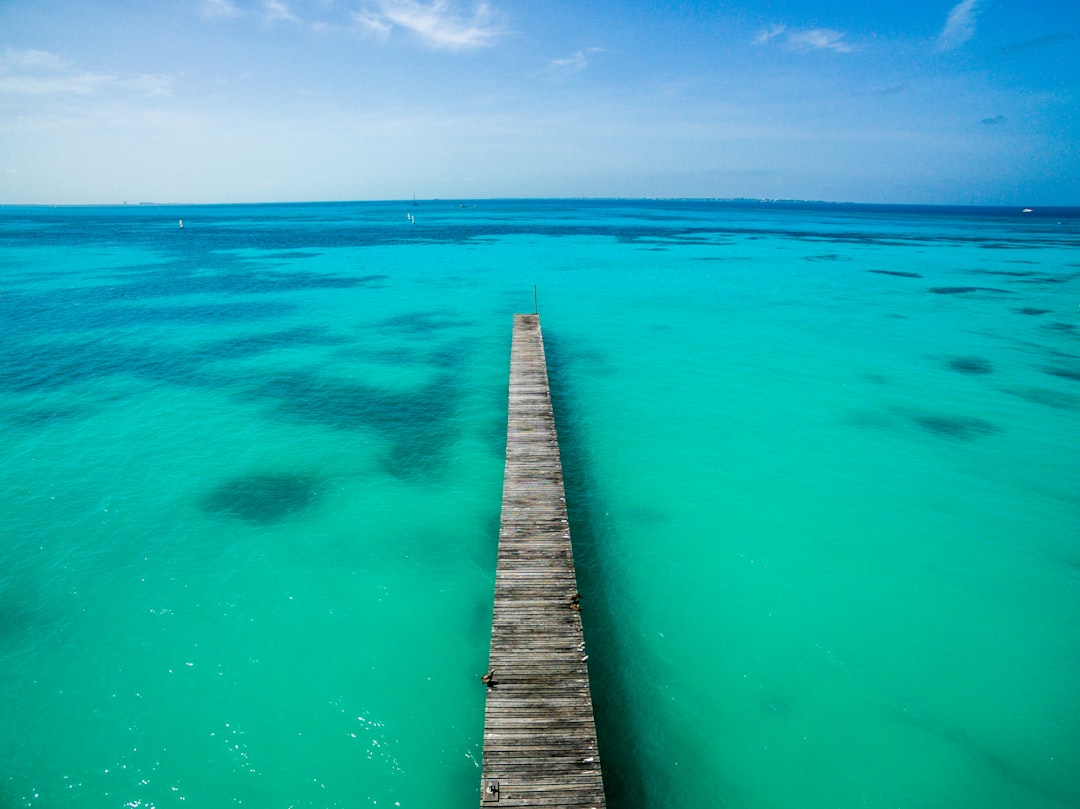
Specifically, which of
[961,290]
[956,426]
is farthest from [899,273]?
[956,426]

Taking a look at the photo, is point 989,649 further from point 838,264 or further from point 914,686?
point 838,264

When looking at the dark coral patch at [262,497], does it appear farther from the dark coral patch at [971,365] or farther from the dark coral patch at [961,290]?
the dark coral patch at [961,290]

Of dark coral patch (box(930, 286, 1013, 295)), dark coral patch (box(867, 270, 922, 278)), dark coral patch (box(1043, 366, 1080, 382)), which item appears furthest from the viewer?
dark coral patch (box(867, 270, 922, 278))

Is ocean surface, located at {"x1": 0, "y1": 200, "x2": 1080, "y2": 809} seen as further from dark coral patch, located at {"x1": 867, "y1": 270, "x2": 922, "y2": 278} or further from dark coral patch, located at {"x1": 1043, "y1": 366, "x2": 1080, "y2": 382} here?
dark coral patch, located at {"x1": 867, "y1": 270, "x2": 922, "y2": 278}

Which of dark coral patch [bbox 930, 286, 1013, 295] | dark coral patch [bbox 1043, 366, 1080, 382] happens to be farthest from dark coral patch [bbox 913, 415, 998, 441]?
dark coral patch [bbox 930, 286, 1013, 295]

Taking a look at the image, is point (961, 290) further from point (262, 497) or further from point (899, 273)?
point (262, 497)

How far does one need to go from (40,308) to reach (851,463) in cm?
5846

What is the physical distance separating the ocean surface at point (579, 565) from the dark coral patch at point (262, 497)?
0.14 m

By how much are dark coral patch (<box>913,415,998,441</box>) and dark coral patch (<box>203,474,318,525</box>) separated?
2679 cm

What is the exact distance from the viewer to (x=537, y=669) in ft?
35.2

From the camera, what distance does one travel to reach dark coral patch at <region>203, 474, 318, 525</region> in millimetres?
17531

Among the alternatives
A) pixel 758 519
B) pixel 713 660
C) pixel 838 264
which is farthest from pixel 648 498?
pixel 838 264

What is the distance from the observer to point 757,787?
10.4m

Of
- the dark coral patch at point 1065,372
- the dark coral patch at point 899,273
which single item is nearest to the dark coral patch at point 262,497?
the dark coral patch at point 1065,372
